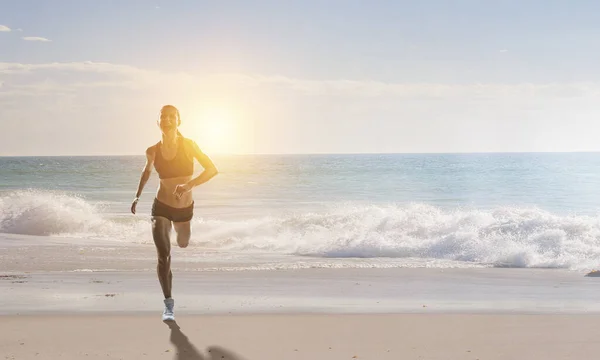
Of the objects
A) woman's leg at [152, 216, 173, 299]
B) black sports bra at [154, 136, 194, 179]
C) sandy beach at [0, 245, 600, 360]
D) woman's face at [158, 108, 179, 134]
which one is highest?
woman's face at [158, 108, 179, 134]

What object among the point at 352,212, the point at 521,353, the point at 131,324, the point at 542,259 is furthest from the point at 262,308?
the point at 352,212

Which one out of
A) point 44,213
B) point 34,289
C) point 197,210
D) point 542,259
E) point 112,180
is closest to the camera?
point 34,289

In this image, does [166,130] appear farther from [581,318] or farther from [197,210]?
[197,210]

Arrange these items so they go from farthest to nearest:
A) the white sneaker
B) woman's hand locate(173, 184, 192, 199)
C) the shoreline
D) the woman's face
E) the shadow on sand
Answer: the shoreline, the white sneaker, the woman's face, woman's hand locate(173, 184, 192, 199), the shadow on sand

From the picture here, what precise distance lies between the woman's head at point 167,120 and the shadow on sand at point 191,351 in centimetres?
193

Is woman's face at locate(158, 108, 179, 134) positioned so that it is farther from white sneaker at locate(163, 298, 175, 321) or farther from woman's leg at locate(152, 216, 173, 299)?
white sneaker at locate(163, 298, 175, 321)

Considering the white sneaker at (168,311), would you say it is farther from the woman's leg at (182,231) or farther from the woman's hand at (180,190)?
the woman's hand at (180,190)

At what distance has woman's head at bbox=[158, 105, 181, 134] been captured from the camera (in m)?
7.12

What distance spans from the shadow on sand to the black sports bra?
5.09 feet

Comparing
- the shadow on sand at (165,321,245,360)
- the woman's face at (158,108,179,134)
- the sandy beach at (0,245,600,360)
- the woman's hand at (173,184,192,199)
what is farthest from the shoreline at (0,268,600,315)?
the woman's face at (158,108,179,134)

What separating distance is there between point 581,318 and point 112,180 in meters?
54.6

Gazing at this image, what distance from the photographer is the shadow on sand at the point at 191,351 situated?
592 cm

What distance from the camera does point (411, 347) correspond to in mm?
6160

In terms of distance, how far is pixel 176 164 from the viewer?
720cm
